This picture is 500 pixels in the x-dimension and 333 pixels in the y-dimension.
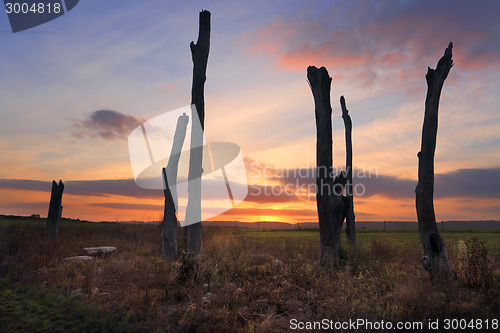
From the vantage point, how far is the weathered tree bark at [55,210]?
19.7 metres

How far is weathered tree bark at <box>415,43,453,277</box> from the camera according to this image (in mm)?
9742

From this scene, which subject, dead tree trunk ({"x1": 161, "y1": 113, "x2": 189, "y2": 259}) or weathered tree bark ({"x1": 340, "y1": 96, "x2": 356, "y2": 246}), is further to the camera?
weathered tree bark ({"x1": 340, "y1": 96, "x2": 356, "y2": 246})

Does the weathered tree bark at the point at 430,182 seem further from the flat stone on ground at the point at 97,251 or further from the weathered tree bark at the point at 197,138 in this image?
the flat stone on ground at the point at 97,251

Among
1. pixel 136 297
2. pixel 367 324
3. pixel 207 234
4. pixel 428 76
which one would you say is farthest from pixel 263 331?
pixel 207 234

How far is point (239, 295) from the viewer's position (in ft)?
24.3

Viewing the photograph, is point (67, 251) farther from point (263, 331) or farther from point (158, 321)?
point (263, 331)

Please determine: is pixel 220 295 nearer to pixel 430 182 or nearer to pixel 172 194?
pixel 430 182

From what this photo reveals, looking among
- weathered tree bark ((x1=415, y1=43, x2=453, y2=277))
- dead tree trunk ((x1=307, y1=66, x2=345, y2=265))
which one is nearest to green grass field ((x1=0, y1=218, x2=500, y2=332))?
weathered tree bark ((x1=415, y1=43, x2=453, y2=277))

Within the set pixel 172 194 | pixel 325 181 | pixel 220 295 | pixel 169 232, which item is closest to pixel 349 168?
pixel 325 181

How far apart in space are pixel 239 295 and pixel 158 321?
6.54ft

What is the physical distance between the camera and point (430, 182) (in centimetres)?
1020

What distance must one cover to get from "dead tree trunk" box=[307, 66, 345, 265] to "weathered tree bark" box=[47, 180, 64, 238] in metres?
15.5

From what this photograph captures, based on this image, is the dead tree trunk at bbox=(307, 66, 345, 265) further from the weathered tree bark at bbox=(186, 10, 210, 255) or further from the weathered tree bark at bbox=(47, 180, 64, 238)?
the weathered tree bark at bbox=(47, 180, 64, 238)

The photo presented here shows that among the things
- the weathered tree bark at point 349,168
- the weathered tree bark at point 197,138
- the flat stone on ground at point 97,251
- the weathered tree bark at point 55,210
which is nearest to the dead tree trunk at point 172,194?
the weathered tree bark at point 197,138
